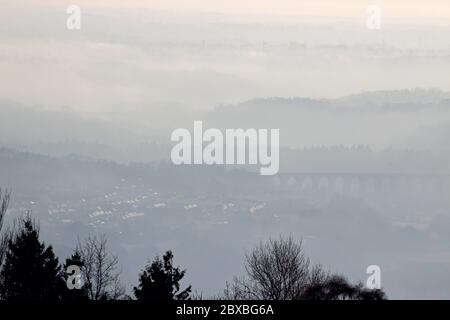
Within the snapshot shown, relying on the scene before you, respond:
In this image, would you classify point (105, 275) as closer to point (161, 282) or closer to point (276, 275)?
point (276, 275)

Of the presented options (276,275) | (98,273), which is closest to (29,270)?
(98,273)

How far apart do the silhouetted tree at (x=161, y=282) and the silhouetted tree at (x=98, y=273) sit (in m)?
3.41

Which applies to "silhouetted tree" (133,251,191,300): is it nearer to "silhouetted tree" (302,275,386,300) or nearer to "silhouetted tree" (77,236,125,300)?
"silhouetted tree" (77,236,125,300)

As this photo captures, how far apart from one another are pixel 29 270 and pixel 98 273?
184 inches

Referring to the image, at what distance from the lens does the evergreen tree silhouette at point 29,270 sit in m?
60.6

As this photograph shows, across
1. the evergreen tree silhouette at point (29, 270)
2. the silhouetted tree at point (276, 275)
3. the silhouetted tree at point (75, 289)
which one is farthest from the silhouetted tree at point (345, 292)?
the evergreen tree silhouette at point (29, 270)

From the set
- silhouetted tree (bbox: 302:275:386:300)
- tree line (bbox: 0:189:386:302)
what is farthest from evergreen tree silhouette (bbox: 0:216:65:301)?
silhouetted tree (bbox: 302:275:386:300)

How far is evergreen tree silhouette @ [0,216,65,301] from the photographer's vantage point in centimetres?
6059

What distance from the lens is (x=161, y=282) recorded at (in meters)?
57.7
